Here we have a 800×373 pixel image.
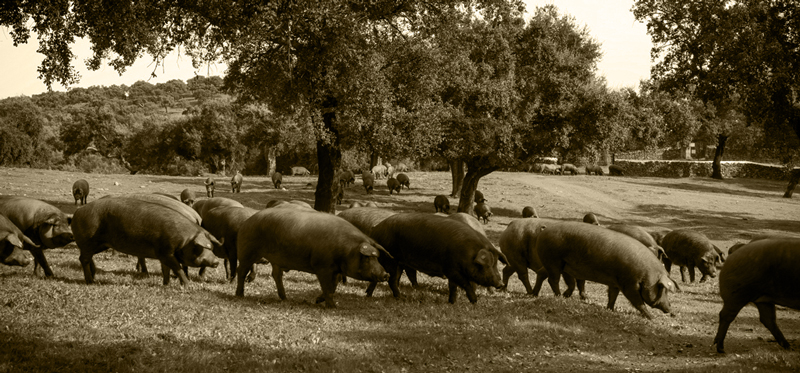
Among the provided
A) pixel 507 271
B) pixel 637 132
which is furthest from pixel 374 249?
pixel 637 132

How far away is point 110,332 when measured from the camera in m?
8.88

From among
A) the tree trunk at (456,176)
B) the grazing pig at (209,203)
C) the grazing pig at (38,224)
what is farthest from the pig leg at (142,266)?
the tree trunk at (456,176)

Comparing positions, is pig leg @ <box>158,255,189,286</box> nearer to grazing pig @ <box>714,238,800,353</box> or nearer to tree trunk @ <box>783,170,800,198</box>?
grazing pig @ <box>714,238,800,353</box>

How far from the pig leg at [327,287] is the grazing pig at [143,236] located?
2.35m

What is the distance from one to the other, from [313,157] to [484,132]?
43689 mm

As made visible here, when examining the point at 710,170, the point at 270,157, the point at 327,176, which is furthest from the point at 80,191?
the point at 710,170

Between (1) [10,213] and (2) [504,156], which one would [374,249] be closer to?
(1) [10,213]

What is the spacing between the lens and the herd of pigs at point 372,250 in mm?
10797

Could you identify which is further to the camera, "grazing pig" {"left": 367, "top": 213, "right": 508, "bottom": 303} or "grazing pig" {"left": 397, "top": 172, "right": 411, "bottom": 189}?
"grazing pig" {"left": 397, "top": 172, "right": 411, "bottom": 189}

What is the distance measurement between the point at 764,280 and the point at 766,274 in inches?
4.0

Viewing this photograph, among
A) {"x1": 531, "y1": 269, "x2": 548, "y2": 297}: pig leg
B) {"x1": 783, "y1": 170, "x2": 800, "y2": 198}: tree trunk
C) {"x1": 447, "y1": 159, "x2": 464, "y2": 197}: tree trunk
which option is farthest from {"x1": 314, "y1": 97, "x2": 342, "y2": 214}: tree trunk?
{"x1": 783, "y1": 170, "x2": 800, "y2": 198}: tree trunk

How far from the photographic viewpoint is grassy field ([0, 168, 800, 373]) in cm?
838

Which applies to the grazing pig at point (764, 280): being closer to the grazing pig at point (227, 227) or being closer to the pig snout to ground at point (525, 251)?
the pig snout to ground at point (525, 251)

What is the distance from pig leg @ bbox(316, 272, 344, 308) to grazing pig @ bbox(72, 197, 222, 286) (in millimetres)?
2349
